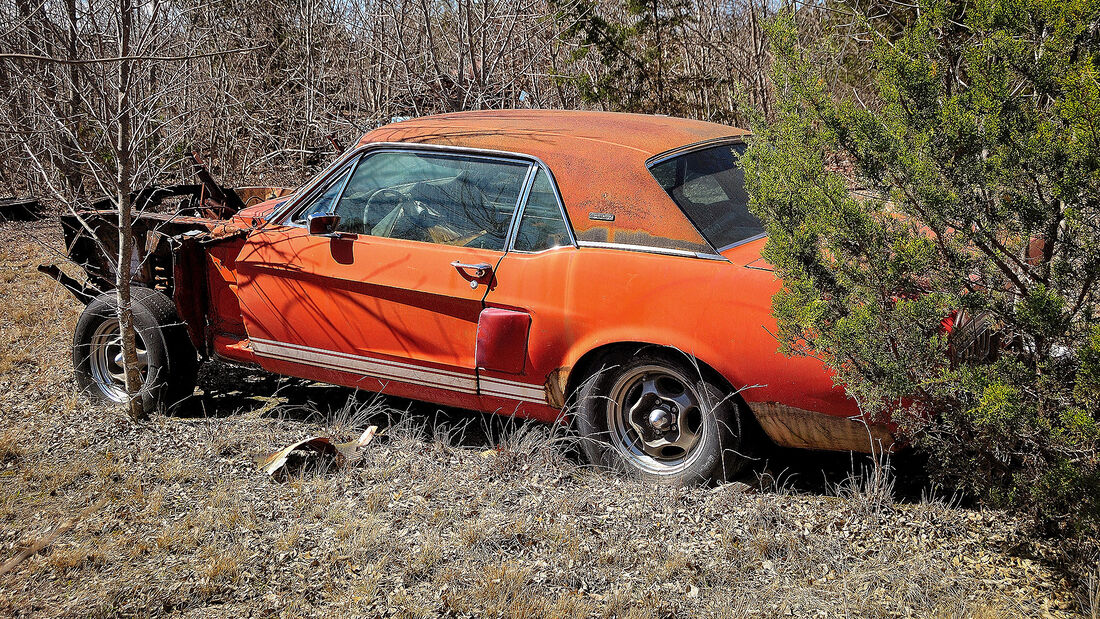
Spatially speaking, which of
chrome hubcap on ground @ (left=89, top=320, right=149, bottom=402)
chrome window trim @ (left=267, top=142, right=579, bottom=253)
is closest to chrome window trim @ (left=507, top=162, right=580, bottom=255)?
chrome window trim @ (left=267, top=142, right=579, bottom=253)

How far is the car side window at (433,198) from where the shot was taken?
4070mm

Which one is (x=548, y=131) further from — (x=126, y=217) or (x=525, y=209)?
(x=126, y=217)

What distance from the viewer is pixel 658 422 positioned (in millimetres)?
3832

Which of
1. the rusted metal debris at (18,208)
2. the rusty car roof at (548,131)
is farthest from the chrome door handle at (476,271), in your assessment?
the rusted metal debris at (18,208)

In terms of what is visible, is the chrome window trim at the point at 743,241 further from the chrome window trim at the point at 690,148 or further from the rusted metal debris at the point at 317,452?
the rusted metal debris at the point at 317,452

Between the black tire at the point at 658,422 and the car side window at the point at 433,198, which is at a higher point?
the car side window at the point at 433,198

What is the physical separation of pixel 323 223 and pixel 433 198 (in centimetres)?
55

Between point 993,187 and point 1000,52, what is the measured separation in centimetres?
40

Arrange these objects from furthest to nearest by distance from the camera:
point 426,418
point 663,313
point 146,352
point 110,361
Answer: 1. point 110,361
2. point 146,352
3. point 426,418
4. point 663,313

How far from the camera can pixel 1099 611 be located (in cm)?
278

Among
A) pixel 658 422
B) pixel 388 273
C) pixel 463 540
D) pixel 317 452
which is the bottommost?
pixel 463 540

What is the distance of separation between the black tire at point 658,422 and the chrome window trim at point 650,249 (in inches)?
16.0

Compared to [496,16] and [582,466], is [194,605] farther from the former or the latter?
[496,16]

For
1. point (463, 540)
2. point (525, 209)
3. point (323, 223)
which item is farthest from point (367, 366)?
point (463, 540)
